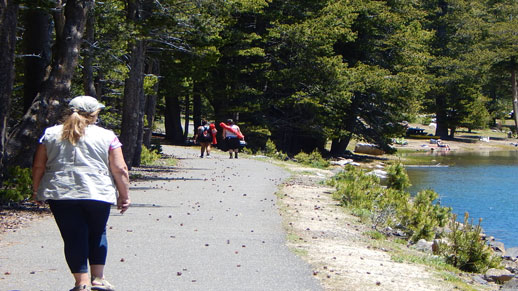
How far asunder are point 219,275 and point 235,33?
28417mm

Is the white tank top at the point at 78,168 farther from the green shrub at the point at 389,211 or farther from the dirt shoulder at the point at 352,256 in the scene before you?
the green shrub at the point at 389,211

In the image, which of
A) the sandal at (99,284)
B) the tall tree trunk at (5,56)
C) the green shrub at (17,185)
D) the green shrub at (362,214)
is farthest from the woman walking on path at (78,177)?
the green shrub at (362,214)

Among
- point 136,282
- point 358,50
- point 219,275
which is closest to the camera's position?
point 136,282

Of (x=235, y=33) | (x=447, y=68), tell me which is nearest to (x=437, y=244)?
(x=235, y=33)

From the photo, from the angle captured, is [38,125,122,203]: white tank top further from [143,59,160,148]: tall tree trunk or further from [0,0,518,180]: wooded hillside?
[143,59,160,148]: tall tree trunk

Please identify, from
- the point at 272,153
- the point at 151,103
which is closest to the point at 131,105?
the point at 151,103

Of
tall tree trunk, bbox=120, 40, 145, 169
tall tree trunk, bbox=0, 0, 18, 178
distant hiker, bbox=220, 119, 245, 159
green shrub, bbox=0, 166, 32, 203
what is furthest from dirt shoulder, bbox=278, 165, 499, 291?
distant hiker, bbox=220, 119, 245, 159

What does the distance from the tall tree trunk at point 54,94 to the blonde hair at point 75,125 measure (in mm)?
7834

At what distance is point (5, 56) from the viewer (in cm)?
1290

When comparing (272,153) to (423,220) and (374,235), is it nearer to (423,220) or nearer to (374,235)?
(423,220)

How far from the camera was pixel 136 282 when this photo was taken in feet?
23.2

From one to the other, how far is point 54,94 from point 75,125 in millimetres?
7984

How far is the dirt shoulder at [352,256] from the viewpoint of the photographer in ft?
25.4

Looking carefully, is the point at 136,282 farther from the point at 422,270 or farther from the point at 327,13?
the point at 327,13
